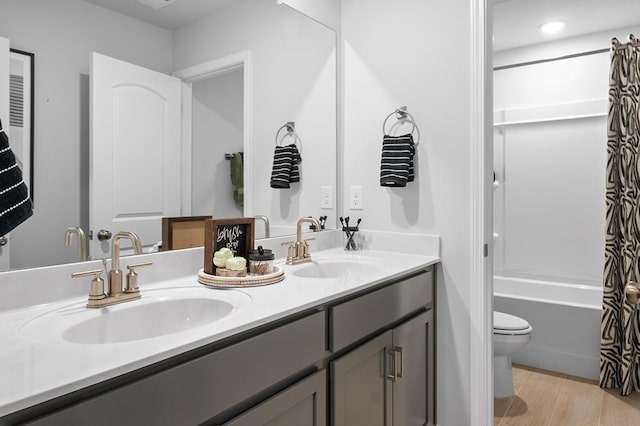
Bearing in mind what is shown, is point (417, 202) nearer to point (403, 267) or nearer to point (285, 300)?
point (403, 267)

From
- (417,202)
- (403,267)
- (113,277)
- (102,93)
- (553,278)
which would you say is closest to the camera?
(113,277)

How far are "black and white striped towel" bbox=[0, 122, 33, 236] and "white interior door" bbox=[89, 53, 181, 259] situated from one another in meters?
0.34

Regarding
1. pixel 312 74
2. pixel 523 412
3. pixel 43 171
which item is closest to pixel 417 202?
pixel 312 74

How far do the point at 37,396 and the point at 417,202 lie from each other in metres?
1.68

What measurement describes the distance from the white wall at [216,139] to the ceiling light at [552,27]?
8.01 feet

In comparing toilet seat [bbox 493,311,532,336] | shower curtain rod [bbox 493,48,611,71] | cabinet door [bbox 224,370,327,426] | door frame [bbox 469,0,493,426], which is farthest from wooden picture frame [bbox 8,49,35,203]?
shower curtain rod [bbox 493,48,611,71]

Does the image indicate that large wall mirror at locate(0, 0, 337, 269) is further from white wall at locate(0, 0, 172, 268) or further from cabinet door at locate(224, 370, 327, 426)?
cabinet door at locate(224, 370, 327, 426)

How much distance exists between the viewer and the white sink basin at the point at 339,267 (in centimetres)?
182

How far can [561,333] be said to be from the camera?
2785mm

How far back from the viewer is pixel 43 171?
1184 millimetres

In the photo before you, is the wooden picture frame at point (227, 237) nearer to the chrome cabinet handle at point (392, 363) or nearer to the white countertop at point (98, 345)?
the white countertop at point (98, 345)

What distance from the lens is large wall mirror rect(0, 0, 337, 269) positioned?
1.18 meters

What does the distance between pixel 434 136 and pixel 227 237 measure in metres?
1.06

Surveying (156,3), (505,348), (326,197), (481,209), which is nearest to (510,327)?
(505,348)
